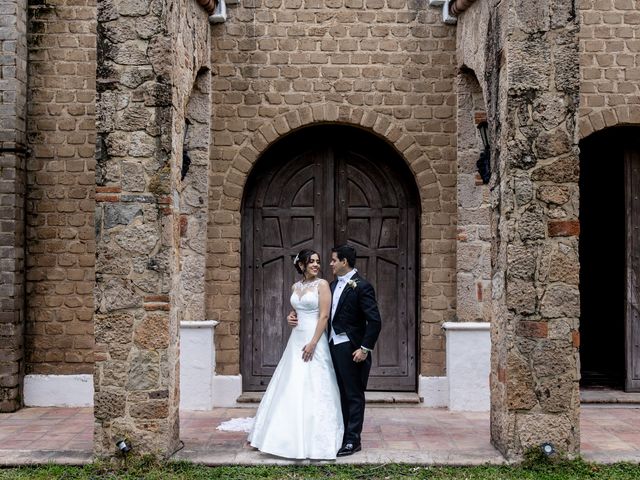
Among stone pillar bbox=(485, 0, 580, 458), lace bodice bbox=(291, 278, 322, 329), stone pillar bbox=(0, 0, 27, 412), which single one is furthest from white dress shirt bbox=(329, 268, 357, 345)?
stone pillar bbox=(0, 0, 27, 412)

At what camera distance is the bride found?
6340 millimetres

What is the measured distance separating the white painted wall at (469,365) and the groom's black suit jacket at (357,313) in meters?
2.09

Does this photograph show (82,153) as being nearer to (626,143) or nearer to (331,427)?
(331,427)

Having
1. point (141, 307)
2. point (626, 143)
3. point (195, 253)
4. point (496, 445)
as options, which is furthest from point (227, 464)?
point (626, 143)

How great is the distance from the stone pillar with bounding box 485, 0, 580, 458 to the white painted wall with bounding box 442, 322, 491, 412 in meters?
2.17

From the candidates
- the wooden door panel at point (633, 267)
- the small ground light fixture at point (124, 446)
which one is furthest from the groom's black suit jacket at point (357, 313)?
the wooden door panel at point (633, 267)

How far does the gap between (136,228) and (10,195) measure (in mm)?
2721

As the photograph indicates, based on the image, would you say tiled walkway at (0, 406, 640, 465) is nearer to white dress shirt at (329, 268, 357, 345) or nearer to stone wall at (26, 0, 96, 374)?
stone wall at (26, 0, 96, 374)

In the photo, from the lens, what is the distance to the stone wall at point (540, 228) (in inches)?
243

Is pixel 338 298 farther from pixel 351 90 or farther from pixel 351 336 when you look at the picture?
pixel 351 90

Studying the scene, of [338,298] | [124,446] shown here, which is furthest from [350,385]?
[124,446]

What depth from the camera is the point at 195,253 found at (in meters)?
8.58

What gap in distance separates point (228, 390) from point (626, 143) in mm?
5380

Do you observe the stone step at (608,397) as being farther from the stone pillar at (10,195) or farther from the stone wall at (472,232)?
the stone pillar at (10,195)
